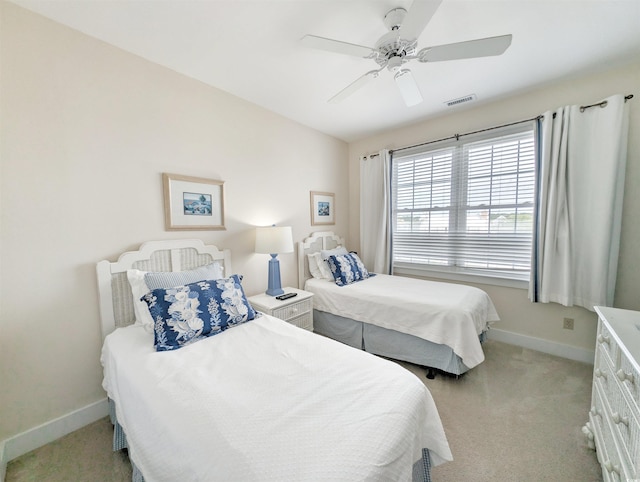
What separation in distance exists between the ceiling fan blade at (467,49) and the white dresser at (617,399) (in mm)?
1514

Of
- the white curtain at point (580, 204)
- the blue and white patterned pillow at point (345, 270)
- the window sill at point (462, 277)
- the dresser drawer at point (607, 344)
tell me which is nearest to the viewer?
the dresser drawer at point (607, 344)

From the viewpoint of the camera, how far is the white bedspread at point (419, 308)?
76.1 inches

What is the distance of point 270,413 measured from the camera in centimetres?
90

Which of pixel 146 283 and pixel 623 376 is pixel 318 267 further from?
pixel 623 376

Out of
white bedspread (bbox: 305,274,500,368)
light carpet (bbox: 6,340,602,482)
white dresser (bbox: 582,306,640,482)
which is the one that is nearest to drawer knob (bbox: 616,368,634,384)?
white dresser (bbox: 582,306,640,482)

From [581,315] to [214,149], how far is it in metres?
3.65

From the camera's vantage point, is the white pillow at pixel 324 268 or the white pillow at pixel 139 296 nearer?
the white pillow at pixel 139 296

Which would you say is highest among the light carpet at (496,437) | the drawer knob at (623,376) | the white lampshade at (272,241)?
the white lampshade at (272,241)

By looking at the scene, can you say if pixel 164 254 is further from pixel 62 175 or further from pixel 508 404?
pixel 508 404

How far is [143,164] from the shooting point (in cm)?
186

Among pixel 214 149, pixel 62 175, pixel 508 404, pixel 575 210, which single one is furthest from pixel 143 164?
pixel 575 210

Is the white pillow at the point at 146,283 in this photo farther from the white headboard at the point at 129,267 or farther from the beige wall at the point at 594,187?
the beige wall at the point at 594,187

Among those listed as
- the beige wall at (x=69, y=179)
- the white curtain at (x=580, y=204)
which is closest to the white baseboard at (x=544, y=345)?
the white curtain at (x=580, y=204)

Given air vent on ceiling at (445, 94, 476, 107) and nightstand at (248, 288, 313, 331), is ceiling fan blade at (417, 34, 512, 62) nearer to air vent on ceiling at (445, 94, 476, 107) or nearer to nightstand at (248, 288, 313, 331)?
air vent on ceiling at (445, 94, 476, 107)
